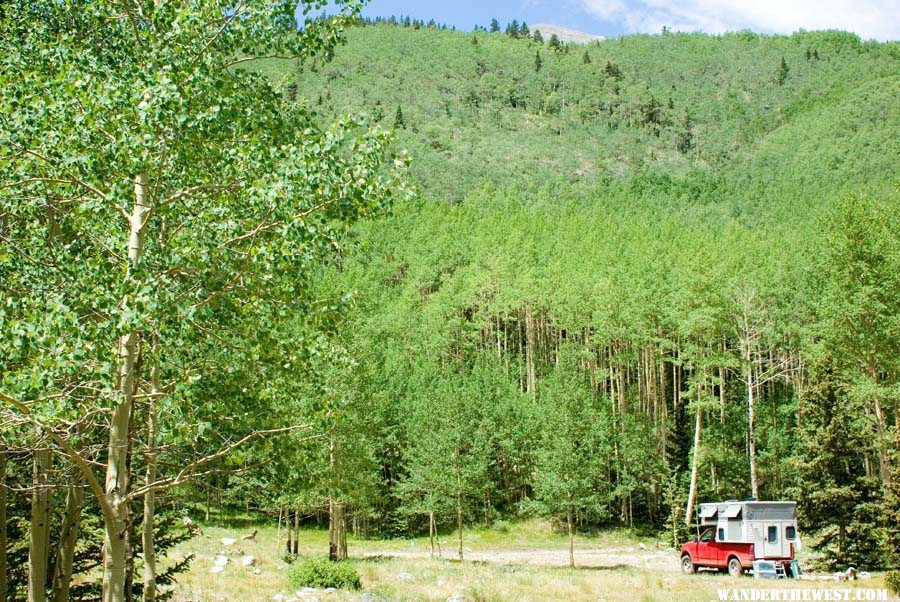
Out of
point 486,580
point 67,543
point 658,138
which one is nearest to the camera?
point 67,543

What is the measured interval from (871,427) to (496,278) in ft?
110

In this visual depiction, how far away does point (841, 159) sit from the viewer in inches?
4769

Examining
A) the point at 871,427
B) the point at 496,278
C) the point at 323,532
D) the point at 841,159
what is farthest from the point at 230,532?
the point at 841,159

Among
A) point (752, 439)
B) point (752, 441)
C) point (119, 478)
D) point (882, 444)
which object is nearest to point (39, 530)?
point (119, 478)

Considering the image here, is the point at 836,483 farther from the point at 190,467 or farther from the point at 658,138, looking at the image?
the point at 658,138

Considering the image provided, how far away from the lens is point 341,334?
9750 millimetres

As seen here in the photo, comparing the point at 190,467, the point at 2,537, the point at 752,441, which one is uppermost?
the point at 190,467

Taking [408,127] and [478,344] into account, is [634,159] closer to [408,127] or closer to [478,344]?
[408,127]

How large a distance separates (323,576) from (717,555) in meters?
15.2

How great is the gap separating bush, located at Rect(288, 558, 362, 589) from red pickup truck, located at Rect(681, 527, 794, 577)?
13875 millimetres

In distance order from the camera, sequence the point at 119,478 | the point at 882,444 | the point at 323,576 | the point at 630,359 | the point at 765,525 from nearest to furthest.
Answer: the point at 119,478 < the point at 323,576 < the point at 765,525 < the point at 882,444 < the point at 630,359

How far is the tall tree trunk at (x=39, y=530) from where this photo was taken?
9734 millimetres

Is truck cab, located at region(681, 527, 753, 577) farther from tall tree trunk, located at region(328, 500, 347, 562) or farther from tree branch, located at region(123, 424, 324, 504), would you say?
tree branch, located at region(123, 424, 324, 504)

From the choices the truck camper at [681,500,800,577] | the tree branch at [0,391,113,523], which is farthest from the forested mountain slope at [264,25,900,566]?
the tree branch at [0,391,113,523]
